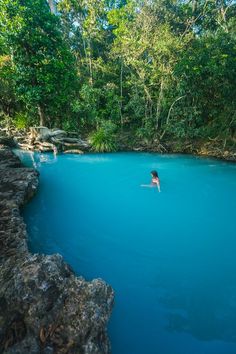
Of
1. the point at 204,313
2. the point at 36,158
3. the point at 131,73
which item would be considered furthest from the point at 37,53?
the point at 204,313

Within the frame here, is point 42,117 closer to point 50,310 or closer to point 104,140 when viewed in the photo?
point 104,140

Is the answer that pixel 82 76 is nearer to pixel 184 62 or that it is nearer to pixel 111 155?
pixel 111 155

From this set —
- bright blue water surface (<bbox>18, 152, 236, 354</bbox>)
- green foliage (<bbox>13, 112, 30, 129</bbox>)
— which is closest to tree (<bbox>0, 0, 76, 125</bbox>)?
green foliage (<bbox>13, 112, 30, 129</bbox>)

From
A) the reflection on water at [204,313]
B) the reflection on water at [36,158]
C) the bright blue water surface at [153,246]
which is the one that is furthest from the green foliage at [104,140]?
the reflection on water at [204,313]

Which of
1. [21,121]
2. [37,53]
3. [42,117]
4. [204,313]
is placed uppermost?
[37,53]

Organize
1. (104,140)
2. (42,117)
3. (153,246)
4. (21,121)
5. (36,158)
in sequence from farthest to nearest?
(21,121) < (42,117) < (104,140) < (36,158) < (153,246)

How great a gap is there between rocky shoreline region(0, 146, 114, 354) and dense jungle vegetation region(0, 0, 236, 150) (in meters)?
12.4

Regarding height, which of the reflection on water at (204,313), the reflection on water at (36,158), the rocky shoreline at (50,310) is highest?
the rocky shoreline at (50,310)

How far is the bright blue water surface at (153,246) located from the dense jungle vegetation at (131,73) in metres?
5.03

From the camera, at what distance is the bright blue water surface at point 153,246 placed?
12.4ft

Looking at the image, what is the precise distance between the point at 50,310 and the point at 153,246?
3420 mm

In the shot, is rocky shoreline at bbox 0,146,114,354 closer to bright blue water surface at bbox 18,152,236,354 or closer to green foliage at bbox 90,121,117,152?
bright blue water surface at bbox 18,152,236,354

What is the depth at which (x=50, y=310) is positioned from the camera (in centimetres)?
288

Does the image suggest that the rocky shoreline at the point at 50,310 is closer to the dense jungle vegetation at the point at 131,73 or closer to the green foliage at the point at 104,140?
the dense jungle vegetation at the point at 131,73
